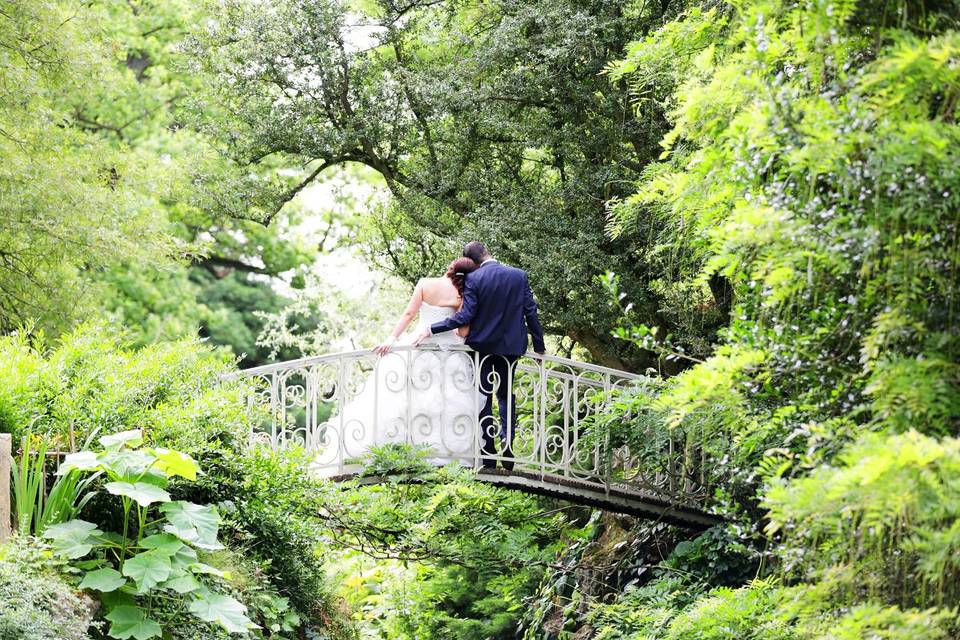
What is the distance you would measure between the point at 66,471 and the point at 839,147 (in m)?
4.71

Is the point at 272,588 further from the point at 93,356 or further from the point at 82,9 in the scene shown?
the point at 82,9

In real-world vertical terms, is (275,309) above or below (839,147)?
below

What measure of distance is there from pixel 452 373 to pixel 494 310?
600 millimetres

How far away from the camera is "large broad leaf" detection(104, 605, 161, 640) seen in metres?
6.88

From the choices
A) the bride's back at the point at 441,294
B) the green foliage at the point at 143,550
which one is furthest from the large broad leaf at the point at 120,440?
the bride's back at the point at 441,294

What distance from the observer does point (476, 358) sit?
31.1 feet

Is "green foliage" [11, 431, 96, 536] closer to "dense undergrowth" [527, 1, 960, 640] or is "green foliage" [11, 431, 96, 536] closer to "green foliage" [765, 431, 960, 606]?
"dense undergrowth" [527, 1, 960, 640]

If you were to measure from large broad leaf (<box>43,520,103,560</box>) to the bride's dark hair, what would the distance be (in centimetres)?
347

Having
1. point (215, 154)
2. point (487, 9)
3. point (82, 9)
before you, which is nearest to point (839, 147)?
point (487, 9)

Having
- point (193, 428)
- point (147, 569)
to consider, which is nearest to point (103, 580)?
point (147, 569)

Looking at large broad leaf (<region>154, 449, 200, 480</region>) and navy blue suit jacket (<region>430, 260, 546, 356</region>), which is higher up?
navy blue suit jacket (<region>430, 260, 546, 356</region>)

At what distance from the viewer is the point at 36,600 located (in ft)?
20.6

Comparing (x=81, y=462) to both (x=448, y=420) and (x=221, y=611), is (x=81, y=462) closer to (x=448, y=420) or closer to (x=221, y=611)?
(x=221, y=611)

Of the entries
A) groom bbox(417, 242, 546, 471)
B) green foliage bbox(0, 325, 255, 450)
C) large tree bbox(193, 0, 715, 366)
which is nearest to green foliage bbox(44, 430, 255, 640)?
green foliage bbox(0, 325, 255, 450)
